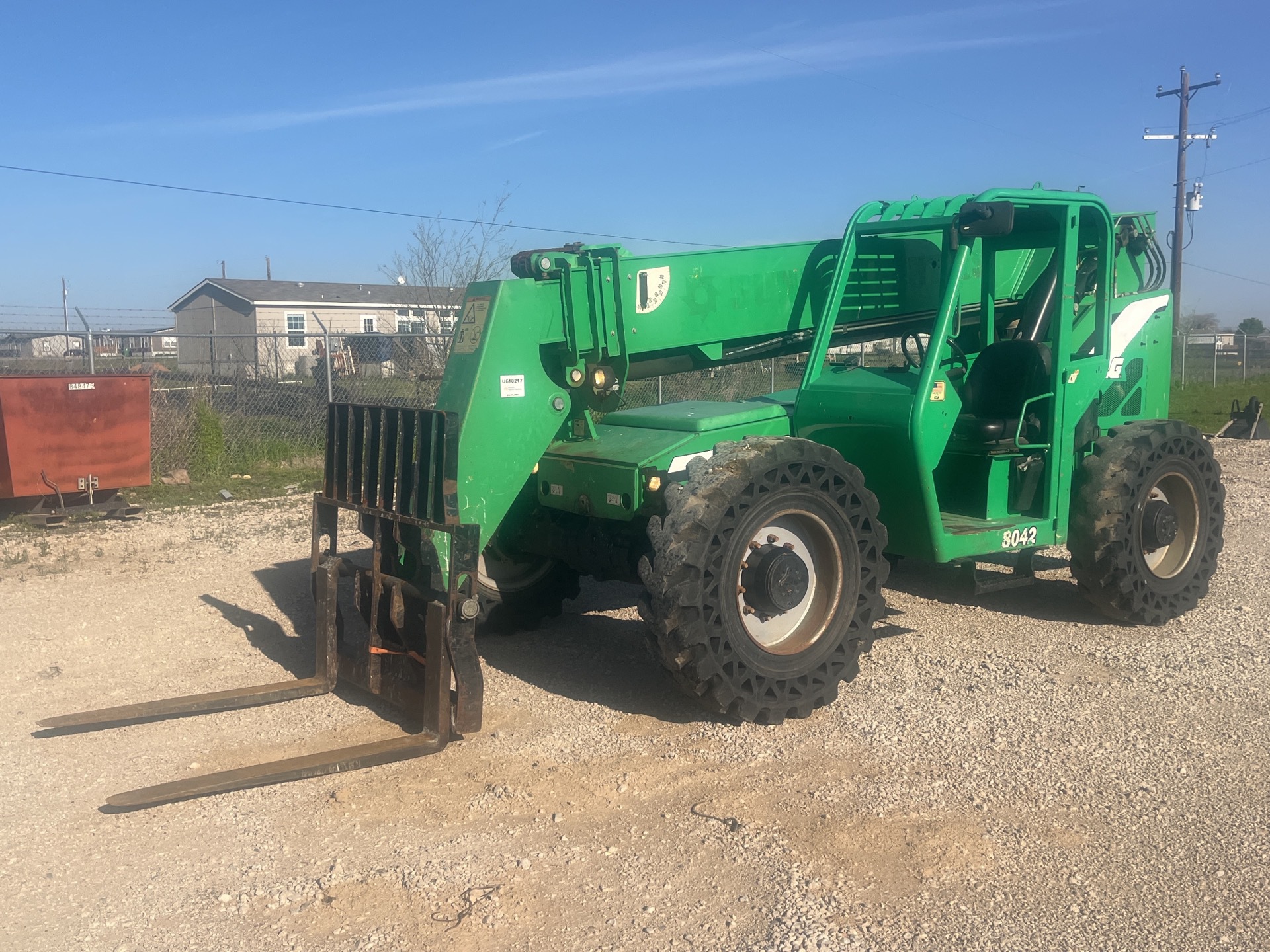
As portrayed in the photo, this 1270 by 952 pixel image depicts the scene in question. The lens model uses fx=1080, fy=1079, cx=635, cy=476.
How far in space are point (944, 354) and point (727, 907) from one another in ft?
11.6

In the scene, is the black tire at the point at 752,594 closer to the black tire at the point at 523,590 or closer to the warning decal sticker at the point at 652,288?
the warning decal sticker at the point at 652,288

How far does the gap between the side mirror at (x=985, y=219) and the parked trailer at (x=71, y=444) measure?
8.52 metres

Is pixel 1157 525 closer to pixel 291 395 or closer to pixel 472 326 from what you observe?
pixel 472 326

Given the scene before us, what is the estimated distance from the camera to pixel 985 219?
5.78m

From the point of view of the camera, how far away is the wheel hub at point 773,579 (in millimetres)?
5055

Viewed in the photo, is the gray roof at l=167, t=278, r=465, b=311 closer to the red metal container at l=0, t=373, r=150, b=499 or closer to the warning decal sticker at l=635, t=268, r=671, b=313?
the red metal container at l=0, t=373, r=150, b=499

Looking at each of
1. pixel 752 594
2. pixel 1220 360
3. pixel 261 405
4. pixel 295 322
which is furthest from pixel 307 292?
pixel 752 594

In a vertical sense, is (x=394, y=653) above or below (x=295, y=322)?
below

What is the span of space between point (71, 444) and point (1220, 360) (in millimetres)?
42673

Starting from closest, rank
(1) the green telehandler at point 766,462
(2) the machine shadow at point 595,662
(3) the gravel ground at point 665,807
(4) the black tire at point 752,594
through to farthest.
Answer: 1. (3) the gravel ground at point 665,807
2. (4) the black tire at point 752,594
3. (1) the green telehandler at point 766,462
4. (2) the machine shadow at point 595,662

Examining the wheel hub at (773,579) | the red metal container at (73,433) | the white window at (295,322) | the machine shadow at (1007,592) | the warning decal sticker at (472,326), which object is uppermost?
the white window at (295,322)

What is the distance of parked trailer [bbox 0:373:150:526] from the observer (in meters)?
10.2

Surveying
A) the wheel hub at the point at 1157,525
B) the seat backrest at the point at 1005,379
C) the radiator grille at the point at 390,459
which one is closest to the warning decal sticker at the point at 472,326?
the radiator grille at the point at 390,459

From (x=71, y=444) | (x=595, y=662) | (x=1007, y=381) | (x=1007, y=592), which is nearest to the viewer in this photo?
(x=595, y=662)
